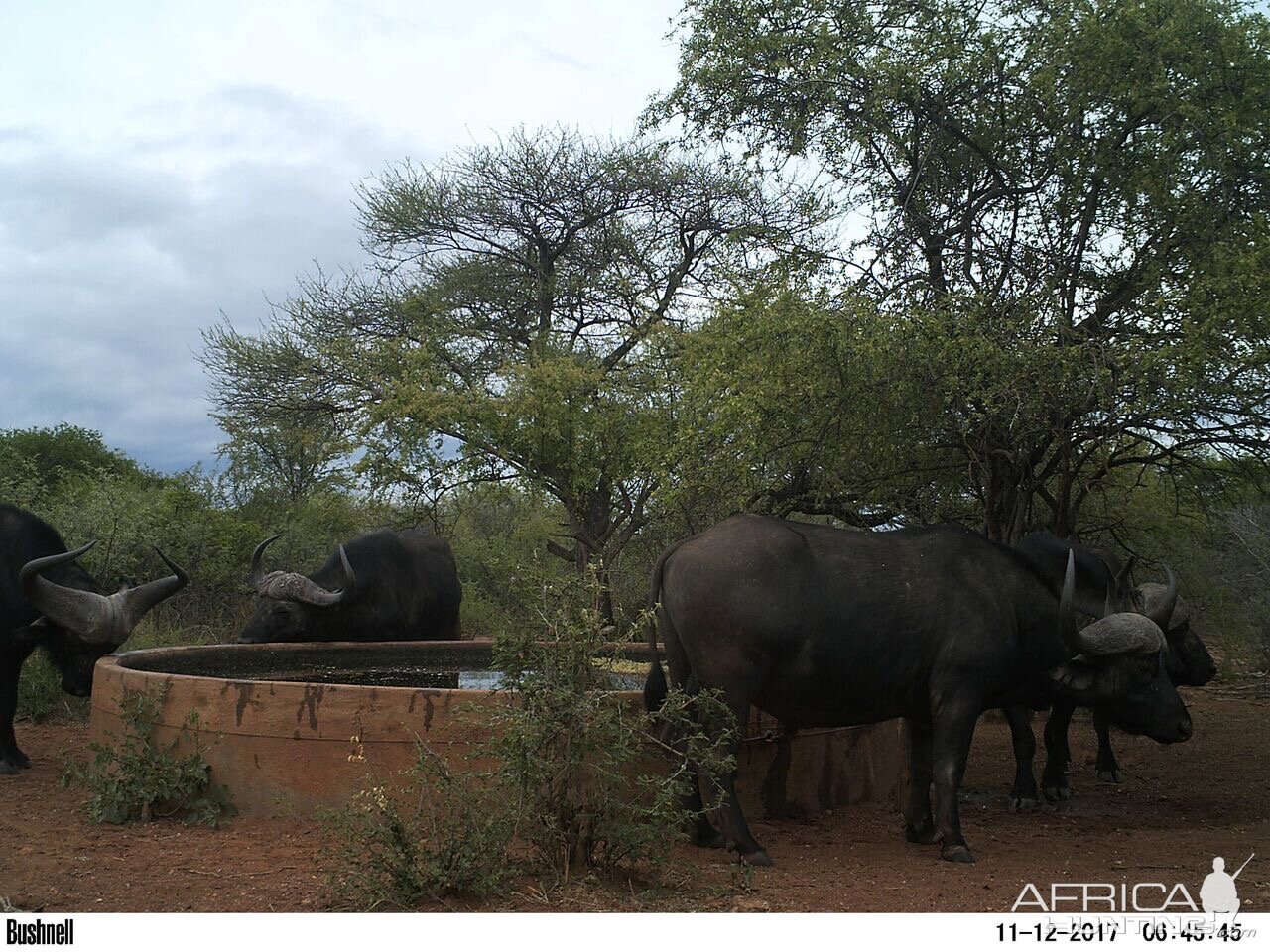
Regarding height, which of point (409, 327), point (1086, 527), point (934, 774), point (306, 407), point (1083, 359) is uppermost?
point (409, 327)

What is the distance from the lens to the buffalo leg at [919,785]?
7.36 m

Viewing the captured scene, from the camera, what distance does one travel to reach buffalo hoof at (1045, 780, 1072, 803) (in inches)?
376

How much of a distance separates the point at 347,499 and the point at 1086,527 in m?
15.4

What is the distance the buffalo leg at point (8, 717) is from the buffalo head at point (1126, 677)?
300 inches

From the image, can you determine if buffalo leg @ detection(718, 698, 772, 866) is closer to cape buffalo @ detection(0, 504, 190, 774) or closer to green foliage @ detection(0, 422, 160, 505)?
cape buffalo @ detection(0, 504, 190, 774)

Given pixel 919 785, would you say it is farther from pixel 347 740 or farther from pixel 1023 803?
pixel 347 740

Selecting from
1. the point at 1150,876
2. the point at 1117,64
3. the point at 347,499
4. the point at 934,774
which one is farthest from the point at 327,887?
the point at 347,499

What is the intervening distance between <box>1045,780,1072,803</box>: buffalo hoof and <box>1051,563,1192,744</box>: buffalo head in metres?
1.75

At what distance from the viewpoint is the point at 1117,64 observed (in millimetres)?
9578

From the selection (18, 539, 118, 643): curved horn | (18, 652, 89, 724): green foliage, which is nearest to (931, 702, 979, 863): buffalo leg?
(18, 539, 118, 643): curved horn

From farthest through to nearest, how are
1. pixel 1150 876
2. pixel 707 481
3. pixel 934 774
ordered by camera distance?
pixel 707 481 < pixel 934 774 < pixel 1150 876

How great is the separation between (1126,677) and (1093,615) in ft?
3.70

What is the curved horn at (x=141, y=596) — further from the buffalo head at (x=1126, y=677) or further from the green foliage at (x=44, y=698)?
the buffalo head at (x=1126, y=677)

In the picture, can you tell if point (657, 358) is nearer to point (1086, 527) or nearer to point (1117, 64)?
point (1086, 527)
